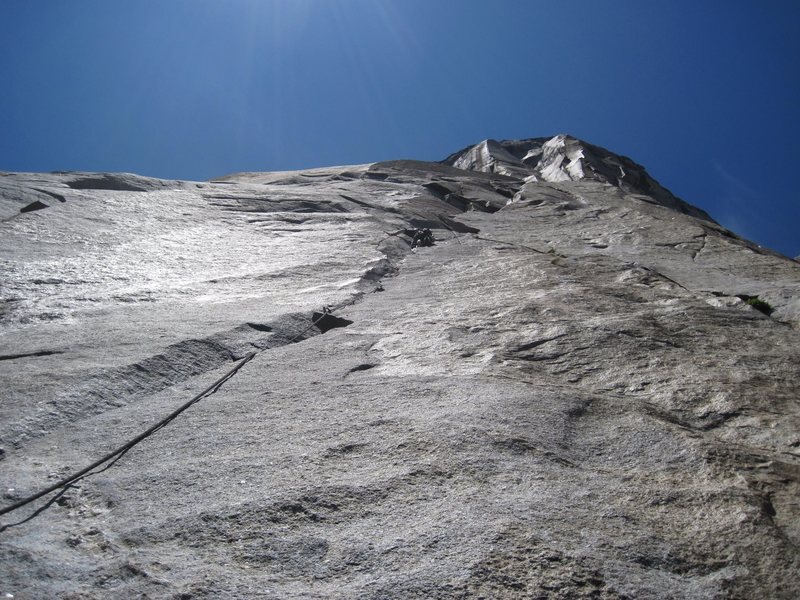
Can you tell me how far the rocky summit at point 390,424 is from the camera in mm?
2512

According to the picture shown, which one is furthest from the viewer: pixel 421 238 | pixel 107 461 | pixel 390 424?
pixel 421 238

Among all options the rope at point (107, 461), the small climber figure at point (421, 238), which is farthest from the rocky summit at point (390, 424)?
the small climber figure at point (421, 238)

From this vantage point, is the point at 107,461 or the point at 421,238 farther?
the point at 421,238

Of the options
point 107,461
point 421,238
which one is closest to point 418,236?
point 421,238

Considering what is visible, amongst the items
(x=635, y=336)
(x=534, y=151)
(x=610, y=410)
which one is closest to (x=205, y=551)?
(x=610, y=410)

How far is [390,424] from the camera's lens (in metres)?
3.59

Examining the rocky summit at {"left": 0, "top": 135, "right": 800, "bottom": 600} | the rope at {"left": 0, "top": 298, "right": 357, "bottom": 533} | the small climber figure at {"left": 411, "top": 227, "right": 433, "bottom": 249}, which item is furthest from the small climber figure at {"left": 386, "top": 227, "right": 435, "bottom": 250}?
the rope at {"left": 0, "top": 298, "right": 357, "bottom": 533}

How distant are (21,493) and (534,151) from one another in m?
26.2

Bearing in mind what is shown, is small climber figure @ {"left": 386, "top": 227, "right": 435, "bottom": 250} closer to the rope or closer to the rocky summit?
the rocky summit

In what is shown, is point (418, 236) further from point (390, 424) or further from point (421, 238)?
point (390, 424)

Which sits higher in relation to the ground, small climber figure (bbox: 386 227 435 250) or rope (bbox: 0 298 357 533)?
small climber figure (bbox: 386 227 435 250)

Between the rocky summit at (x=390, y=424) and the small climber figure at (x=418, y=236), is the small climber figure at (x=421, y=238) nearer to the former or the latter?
the small climber figure at (x=418, y=236)

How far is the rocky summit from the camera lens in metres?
2.51

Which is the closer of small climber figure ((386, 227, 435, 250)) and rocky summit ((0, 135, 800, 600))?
rocky summit ((0, 135, 800, 600))
